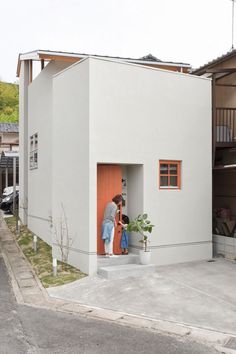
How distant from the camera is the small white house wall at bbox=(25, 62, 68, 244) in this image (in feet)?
47.2

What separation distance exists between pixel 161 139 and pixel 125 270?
3719 mm

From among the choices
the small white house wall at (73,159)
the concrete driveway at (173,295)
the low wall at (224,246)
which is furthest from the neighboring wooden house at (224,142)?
the small white house wall at (73,159)

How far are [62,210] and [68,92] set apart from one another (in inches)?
130

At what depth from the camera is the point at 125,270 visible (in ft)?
32.6

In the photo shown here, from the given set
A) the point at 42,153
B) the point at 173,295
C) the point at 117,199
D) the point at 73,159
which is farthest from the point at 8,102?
the point at 173,295

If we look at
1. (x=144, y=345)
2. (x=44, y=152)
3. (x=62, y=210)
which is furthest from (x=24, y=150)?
Answer: (x=144, y=345)

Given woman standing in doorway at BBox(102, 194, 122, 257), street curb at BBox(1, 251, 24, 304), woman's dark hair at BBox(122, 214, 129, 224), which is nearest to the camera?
street curb at BBox(1, 251, 24, 304)

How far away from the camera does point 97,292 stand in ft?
28.5

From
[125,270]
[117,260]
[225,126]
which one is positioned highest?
[225,126]

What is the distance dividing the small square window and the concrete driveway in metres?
2.31

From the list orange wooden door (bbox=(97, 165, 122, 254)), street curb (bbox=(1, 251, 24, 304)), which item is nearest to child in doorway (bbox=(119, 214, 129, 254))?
orange wooden door (bbox=(97, 165, 122, 254))

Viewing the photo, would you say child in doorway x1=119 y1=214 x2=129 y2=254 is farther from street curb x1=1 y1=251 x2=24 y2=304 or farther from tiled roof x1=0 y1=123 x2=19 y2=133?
tiled roof x1=0 y1=123 x2=19 y2=133

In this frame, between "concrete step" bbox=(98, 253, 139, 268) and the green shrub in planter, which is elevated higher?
the green shrub in planter

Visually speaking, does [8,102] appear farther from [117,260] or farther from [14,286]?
[14,286]
